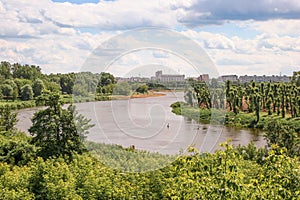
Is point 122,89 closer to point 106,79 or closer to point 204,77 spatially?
point 106,79

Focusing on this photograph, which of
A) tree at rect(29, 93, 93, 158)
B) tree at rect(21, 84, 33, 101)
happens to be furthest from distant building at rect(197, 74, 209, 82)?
tree at rect(21, 84, 33, 101)

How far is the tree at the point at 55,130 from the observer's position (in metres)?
13.9

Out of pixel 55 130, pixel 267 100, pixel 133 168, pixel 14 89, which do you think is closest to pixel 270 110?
pixel 267 100

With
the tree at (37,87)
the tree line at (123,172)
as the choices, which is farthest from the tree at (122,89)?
the tree at (37,87)

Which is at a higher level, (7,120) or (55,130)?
(55,130)

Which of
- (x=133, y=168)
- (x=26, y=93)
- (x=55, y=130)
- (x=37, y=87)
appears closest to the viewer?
(x=133, y=168)

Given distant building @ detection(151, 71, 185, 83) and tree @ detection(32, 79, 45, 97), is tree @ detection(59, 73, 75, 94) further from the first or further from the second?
tree @ detection(32, 79, 45, 97)

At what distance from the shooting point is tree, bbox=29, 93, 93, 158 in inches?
548

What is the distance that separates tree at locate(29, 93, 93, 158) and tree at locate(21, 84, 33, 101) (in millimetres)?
33916

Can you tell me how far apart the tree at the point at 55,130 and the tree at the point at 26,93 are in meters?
33.9

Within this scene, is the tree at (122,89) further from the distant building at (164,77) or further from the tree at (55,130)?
the tree at (55,130)

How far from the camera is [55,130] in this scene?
1423 centimetres

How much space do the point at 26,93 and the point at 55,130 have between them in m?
34.5

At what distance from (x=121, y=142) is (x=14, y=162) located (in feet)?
24.3
